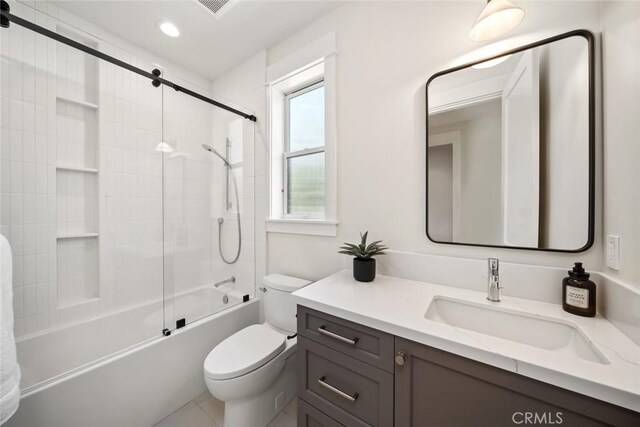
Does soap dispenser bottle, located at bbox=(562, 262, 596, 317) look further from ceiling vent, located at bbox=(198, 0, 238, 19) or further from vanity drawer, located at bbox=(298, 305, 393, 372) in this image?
ceiling vent, located at bbox=(198, 0, 238, 19)

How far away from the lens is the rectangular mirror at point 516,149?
0.91 m

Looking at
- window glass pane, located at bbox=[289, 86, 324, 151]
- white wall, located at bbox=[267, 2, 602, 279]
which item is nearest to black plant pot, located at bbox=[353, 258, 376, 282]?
white wall, located at bbox=[267, 2, 602, 279]

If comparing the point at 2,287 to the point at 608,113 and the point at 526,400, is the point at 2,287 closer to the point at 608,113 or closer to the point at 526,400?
the point at 526,400

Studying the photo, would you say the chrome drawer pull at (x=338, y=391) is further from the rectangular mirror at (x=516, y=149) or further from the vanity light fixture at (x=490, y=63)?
the vanity light fixture at (x=490, y=63)

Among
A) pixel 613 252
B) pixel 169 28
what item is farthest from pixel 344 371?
pixel 169 28

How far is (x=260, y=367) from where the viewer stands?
1.22m

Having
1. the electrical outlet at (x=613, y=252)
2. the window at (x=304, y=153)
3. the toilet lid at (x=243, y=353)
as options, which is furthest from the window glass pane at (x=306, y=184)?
the electrical outlet at (x=613, y=252)

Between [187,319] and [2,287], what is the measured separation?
0.93 metres

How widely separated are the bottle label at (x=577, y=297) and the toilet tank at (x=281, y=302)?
127cm

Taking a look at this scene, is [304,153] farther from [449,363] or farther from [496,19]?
[449,363]

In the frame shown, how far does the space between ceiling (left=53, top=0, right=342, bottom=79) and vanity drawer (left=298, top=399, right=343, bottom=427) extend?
7.59ft

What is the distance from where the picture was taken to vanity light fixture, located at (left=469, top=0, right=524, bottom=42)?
3.05ft

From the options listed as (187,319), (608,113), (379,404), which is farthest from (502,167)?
(187,319)

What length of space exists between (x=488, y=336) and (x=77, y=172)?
8.35 feet
